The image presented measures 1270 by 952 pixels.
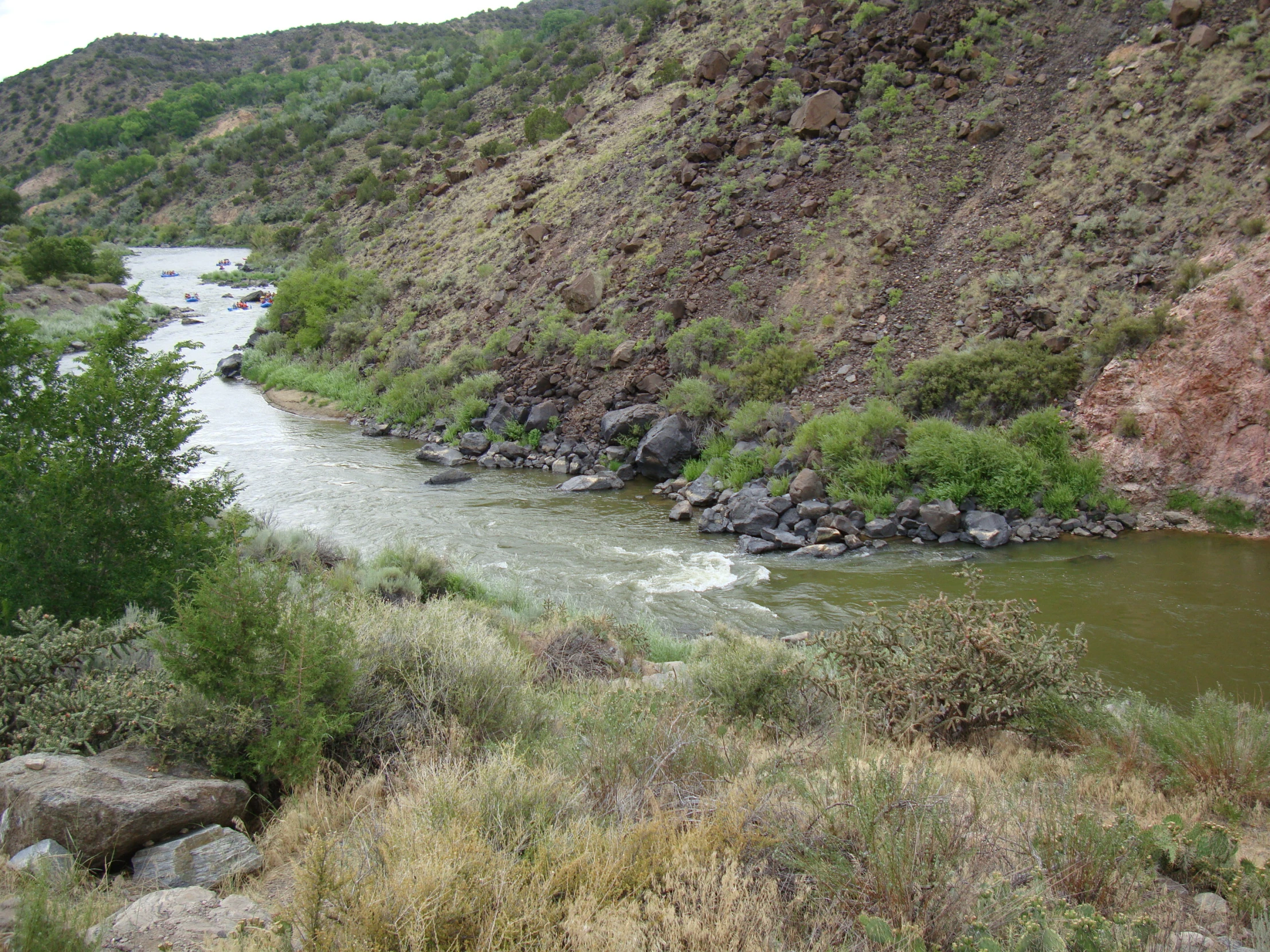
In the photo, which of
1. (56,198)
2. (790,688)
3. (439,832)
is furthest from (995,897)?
(56,198)

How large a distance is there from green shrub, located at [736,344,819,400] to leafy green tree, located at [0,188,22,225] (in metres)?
61.4

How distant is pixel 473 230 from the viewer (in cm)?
2842

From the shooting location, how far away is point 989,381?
13656 mm

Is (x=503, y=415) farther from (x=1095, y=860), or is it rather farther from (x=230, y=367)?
(x=1095, y=860)

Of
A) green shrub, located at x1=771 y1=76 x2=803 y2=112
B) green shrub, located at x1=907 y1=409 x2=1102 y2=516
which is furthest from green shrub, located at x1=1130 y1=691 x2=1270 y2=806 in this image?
green shrub, located at x1=771 y1=76 x2=803 y2=112

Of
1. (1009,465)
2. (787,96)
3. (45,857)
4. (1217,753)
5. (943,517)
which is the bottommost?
(943,517)

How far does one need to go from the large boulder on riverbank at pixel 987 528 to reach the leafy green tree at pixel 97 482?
34.6 ft

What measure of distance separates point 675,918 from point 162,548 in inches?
235

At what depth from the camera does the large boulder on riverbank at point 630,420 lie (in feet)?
56.1

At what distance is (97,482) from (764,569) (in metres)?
8.47

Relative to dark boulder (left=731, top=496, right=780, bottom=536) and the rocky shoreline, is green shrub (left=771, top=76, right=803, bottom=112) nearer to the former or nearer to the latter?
the rocky shoreline

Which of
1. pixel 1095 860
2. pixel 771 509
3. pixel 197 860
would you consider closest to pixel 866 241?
pixel 771 509

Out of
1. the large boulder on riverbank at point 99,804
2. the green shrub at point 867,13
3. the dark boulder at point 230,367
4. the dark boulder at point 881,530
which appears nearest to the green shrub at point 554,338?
the dark boulder at point 881,530

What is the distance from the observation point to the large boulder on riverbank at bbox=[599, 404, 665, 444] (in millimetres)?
17094
